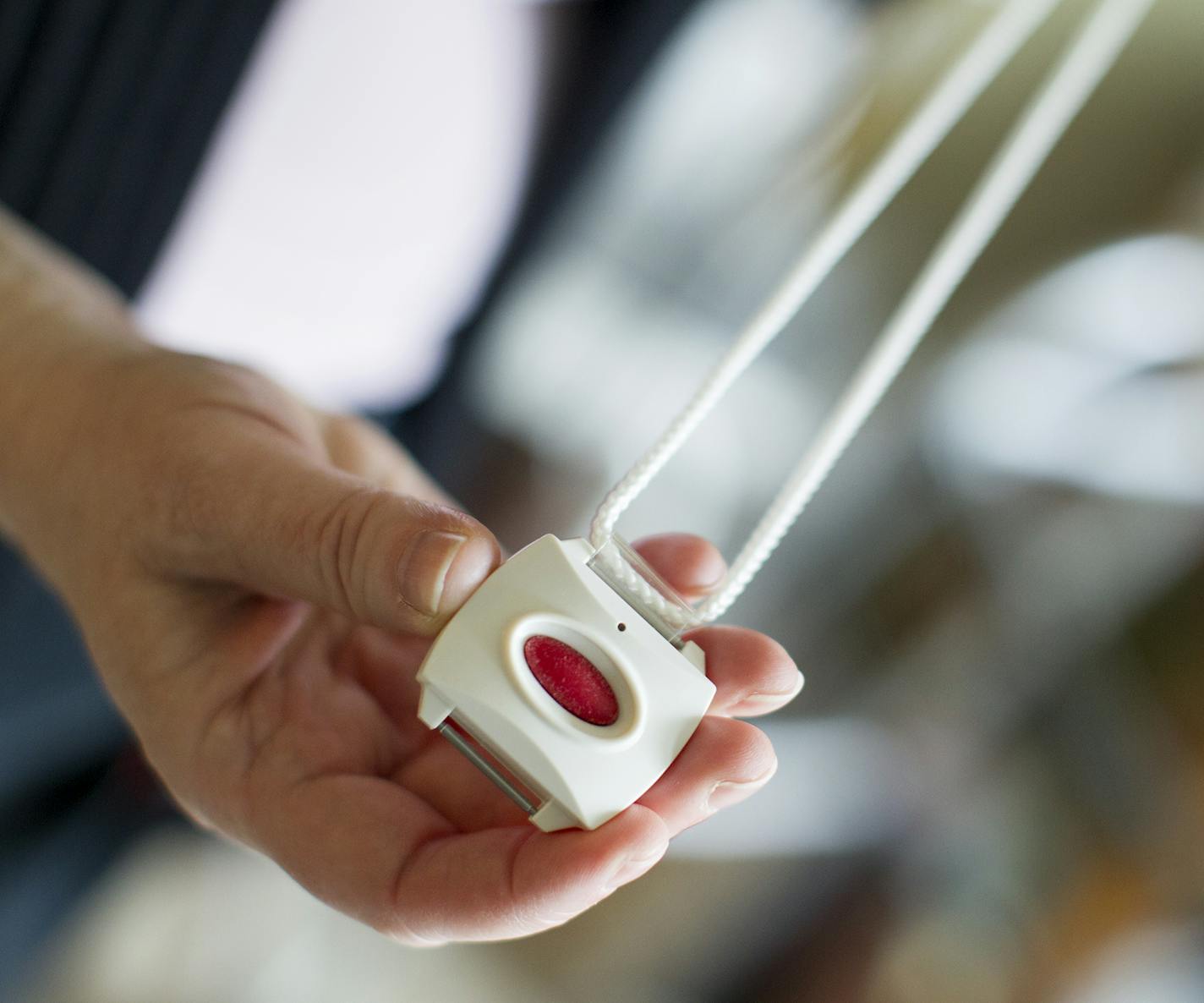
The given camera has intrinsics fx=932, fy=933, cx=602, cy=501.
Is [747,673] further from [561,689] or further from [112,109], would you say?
[112,109]

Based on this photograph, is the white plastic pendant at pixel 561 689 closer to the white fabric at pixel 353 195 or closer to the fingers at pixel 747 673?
the fingers at pixel 747 673

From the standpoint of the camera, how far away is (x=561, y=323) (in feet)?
3.54

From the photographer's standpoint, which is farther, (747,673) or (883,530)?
(883,530)

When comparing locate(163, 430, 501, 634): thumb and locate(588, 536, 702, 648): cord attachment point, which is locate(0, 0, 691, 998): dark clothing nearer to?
locate(163, 430, 501, 634): thumb

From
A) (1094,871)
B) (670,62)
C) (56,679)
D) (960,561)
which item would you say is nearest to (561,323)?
(670,62)

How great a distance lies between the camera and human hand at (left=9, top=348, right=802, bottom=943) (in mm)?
309

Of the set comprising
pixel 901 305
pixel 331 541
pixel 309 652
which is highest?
pixel 901 305

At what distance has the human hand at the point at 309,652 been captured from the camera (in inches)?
12.2

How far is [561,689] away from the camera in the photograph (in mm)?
318

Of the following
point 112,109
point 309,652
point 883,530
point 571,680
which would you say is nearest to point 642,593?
point 571,680

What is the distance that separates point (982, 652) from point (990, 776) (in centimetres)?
14

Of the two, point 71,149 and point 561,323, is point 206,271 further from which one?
point 561,323

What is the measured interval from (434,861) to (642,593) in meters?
0.12

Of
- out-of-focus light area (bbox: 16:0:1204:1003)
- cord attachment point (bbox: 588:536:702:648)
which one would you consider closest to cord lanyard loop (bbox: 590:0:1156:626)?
cord attachment point (bbox: 588:536:702:648)
